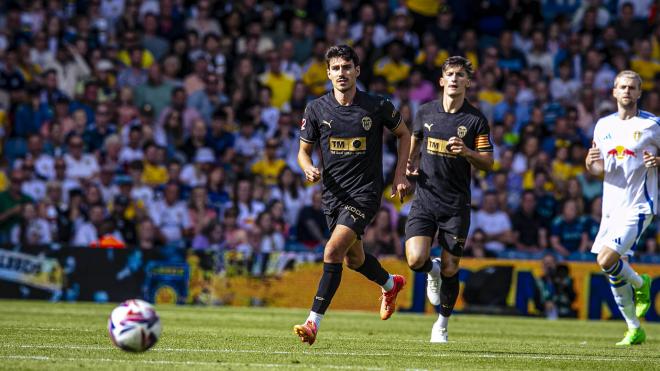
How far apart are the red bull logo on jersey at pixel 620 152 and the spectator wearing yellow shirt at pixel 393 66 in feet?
36.5

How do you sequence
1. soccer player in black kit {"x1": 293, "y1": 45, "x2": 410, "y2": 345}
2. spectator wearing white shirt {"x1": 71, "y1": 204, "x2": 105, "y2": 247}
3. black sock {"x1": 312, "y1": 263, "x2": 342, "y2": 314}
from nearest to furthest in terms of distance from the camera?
1. black sock {"x1": 312, "y1": 263, "x2": 342, "y2": 314}
2. soccer player in black kit {"x1": 293, "y1": 45, "x2": 410, "y2": 345}
3. spectator wearing white shirt {"x1": 71, "y1": 204, "x2": 105, "y2": 247}

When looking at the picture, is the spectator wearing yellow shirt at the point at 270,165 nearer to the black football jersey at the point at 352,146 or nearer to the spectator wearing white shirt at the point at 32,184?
the spectator wearing white shirt at the point at 32,184

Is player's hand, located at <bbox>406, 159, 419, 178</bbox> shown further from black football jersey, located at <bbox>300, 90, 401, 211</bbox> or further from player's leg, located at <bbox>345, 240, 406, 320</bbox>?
player's leg, located at <bbox>345, 240, 406, 320</bbox>

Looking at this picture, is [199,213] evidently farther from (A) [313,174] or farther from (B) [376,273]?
(A) [313,174]

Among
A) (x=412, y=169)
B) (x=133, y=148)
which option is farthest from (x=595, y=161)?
(x=133, y=148)

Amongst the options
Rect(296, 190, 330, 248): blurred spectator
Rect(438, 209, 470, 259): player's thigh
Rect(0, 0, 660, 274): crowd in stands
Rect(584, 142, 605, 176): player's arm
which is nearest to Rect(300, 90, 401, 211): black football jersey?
Rect(438, 209, 470, 259): player's thigh

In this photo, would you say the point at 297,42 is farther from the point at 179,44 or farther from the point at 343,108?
the point at 343,108

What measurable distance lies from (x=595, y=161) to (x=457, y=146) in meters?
1.97

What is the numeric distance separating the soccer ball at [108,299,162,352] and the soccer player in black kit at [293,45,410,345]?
215 cm

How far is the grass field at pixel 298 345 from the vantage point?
843 centimetres

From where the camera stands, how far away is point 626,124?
11.9 meters

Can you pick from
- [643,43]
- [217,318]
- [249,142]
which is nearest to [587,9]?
[643,43]

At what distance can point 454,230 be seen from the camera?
11172mm

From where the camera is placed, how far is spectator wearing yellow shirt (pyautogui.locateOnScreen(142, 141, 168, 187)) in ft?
67.3
